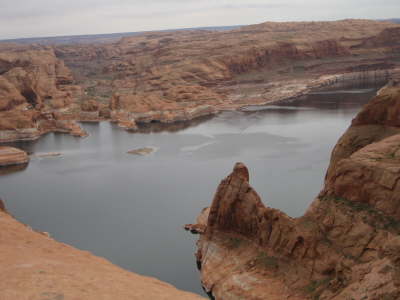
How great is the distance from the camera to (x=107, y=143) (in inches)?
2911

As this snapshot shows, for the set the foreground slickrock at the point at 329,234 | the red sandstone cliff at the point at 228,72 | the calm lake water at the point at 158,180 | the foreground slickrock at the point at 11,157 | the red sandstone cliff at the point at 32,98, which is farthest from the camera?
the red sandstone cliff at the point at 228,72

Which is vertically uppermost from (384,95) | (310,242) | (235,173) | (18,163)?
(384,95)

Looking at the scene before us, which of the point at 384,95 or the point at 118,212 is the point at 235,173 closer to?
the point at 384,95

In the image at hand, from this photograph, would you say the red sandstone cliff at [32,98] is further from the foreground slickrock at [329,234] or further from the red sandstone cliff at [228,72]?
the foreground slickrock at [329,234]

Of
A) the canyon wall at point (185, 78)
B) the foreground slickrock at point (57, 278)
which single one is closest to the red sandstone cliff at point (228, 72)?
the canyon wall at point (185, 78)

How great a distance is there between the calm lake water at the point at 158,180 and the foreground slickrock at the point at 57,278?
689cm

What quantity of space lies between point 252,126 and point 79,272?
6145 centimetres

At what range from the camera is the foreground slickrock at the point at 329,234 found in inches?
834

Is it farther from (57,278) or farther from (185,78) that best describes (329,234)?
(185,78)

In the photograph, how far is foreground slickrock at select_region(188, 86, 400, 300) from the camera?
21172 mm

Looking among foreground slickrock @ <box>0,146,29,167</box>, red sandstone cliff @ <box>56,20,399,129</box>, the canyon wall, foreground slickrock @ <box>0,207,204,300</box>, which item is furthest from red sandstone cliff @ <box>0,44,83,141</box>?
foreground slickrock @ <box>0,207,204,300</box>

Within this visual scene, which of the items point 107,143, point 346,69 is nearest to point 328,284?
point 107,143

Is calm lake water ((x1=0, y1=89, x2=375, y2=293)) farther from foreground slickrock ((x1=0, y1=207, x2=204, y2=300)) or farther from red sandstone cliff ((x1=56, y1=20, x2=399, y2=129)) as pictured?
red sandstone cliff ((x1=56, y1=20, x2=399, y2=129))

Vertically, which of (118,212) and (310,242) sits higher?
(310,242)
